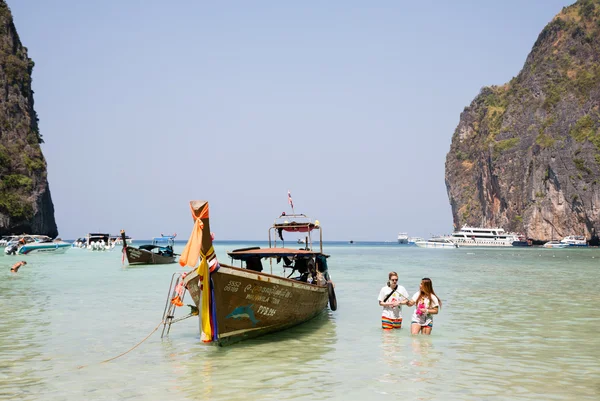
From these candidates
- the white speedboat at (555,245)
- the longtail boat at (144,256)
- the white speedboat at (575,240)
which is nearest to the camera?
the longtail boat at (144,256)

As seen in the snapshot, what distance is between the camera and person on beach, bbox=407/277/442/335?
47.7ft

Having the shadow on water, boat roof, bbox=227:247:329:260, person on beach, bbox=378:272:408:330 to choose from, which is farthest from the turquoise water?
boat roof, bbox=227:247:329:260

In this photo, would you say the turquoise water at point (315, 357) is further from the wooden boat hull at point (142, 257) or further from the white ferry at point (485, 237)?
the white ferry at point (485, 237)

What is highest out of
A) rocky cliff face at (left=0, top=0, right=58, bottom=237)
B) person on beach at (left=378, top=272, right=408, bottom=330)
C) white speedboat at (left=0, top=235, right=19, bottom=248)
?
rocky cliff face at (left=0, top=0, right=58, bottom=237)

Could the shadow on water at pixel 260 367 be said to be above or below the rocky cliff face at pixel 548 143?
below

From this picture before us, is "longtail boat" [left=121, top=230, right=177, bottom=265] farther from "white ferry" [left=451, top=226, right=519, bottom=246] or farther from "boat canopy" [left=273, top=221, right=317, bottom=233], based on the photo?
"white ferry" [left=451, top=226, right=519, bottom=246]

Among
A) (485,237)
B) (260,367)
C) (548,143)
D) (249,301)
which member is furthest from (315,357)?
(485,237)

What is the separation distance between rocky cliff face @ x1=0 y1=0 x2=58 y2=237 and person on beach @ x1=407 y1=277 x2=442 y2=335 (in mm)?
97767

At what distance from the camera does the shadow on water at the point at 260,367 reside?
10047 mm

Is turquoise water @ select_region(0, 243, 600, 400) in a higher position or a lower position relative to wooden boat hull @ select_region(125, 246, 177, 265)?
lower

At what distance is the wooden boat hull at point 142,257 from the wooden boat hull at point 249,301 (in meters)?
42.0

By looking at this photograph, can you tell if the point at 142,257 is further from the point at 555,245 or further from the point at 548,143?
the point at 548,143

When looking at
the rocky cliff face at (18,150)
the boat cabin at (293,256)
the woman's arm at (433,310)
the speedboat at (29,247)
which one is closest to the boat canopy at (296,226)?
the boat cabin at (293,256)

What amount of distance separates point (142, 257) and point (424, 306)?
148 ft
